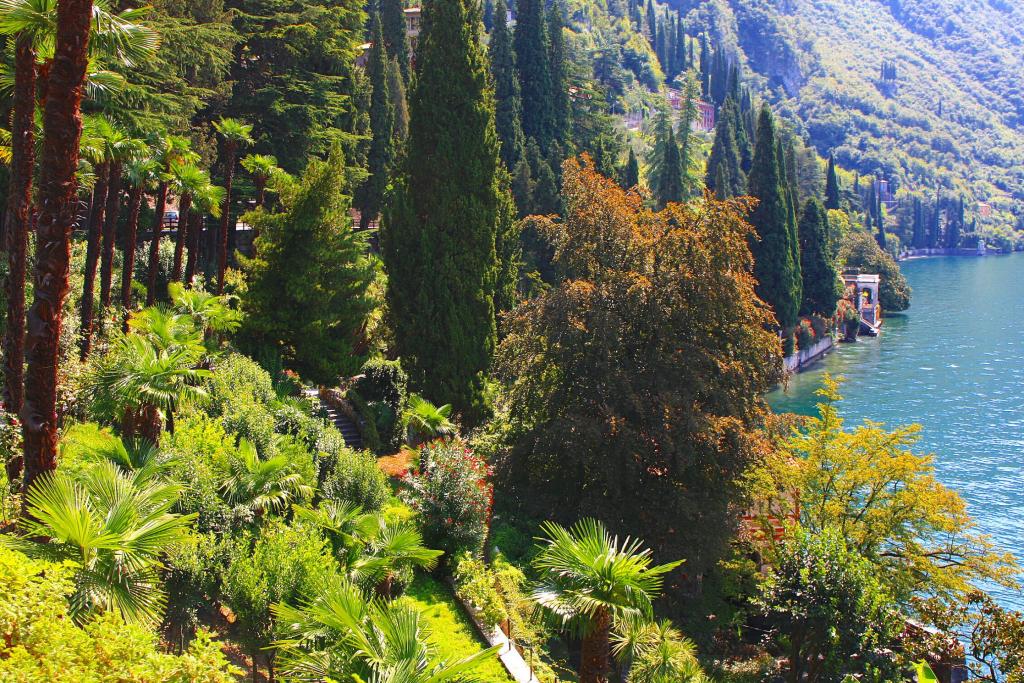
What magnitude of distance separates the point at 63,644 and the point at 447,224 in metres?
21.1

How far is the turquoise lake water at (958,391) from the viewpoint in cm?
3541

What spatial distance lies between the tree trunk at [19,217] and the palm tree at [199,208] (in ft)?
39.8

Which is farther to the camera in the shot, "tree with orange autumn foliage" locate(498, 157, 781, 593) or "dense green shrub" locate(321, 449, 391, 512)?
"tree with orange autumn foliage" locate(498, 157, 781, 593)

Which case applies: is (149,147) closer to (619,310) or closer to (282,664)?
(619,310)

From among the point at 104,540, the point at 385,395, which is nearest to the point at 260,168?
the point at 385,395

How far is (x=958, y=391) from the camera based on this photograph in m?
52.9

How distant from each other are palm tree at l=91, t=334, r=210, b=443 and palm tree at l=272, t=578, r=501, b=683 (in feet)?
19.1

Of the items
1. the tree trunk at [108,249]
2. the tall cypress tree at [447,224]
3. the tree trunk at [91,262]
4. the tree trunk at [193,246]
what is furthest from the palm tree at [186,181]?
the tall cypress tree at [447,224]

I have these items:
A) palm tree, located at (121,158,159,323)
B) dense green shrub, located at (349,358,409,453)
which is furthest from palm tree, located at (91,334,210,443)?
dense green shrub, located at (349,358,409,453)

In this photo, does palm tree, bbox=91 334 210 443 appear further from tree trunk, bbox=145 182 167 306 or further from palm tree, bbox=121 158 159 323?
tree trunk, bbox=145 182 167 306

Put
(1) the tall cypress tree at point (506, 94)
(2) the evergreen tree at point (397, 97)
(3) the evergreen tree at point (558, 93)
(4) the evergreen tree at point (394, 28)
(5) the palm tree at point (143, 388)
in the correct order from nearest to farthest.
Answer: (5) the palm tree at point (143, 388) < (1) the tall cypress tree at point (506, 94) < (3) the evergreen tree at point (558, 93) < (2) the evergreen tree at point (397, 97) < (4) the evergreen tree at point (394, 28)

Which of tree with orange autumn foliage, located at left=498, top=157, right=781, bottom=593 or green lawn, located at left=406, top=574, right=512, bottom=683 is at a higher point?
tree with orange autumn foliage, located at left=498, top=157, right=781, bottom=593

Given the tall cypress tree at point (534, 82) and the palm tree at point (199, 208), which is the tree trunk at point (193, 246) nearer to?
the palm tree at point (199, 208)

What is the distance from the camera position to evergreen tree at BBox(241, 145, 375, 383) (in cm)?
2430
